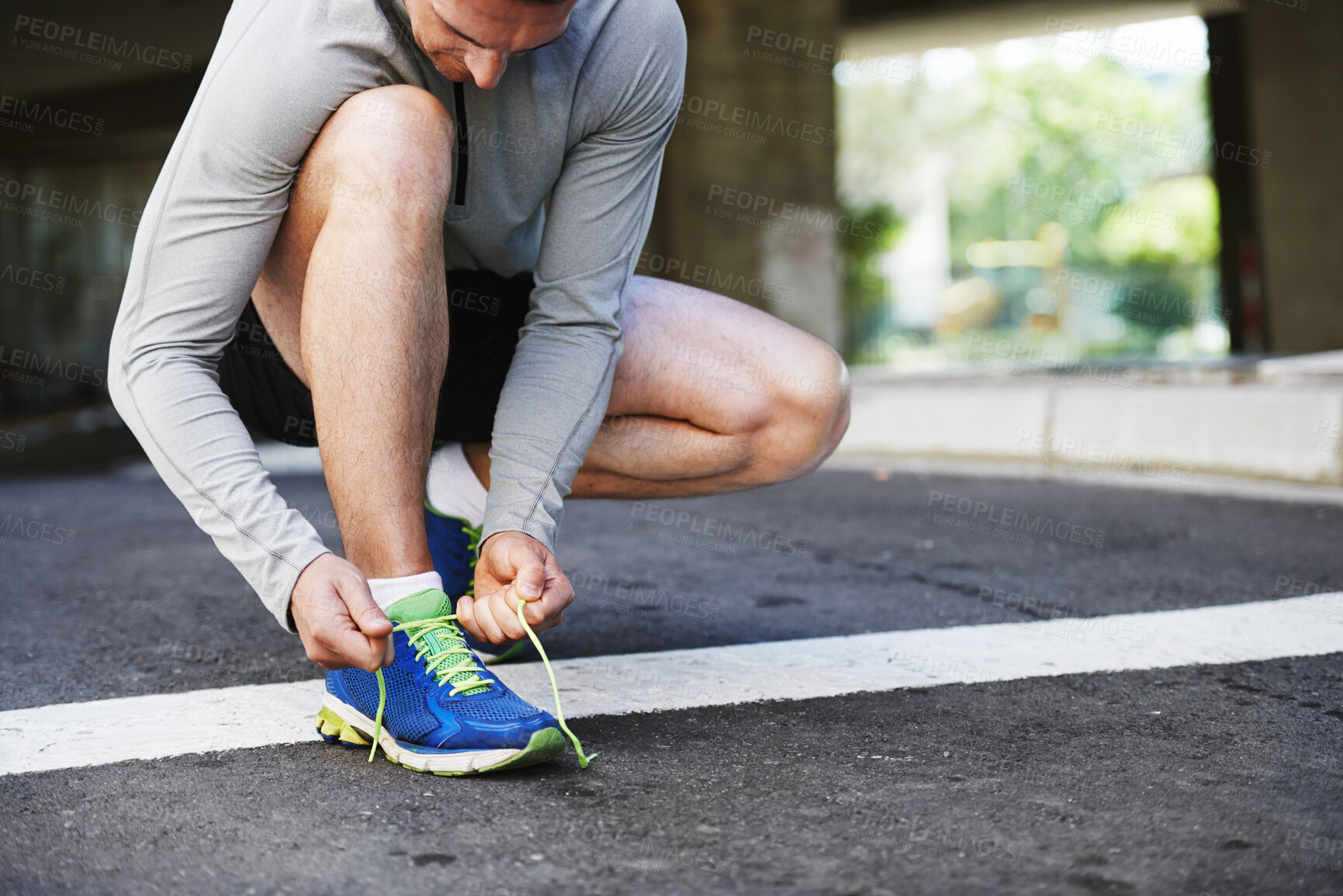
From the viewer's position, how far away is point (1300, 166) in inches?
507

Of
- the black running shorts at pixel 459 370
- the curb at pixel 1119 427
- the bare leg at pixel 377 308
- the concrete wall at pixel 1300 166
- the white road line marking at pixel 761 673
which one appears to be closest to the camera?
the bare leg at pixel 377 308

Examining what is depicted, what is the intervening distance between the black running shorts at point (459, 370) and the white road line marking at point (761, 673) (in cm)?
44

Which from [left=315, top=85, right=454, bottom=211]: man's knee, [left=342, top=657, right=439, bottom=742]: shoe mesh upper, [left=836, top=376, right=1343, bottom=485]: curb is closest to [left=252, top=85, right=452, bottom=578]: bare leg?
[left=315, top=85, right=454, bottom=211]: man's knee

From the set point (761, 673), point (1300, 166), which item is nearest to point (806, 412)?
point (761, 673)

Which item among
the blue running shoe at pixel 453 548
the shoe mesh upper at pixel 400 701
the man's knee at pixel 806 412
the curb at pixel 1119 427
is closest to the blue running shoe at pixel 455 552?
the blue running shoe at pixel 453 548

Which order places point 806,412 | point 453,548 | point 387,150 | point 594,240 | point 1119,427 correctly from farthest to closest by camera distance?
point 1119,427 < point 806,412 < point 453,548 < point 594,240 < point 387,150

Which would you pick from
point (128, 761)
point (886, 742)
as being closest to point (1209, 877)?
point (886, 742)

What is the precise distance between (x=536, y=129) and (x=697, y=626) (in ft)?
3.48

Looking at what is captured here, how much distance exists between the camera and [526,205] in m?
2.05

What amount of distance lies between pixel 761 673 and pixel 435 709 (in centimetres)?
67

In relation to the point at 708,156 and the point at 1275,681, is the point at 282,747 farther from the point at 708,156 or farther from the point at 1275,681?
the point at 708,156

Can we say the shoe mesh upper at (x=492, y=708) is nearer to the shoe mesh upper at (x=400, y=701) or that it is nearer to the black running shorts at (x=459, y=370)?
the shoe mesh upper at (x=400, y=701)

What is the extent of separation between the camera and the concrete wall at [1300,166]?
499 inches

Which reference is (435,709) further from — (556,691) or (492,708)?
(556,691)
